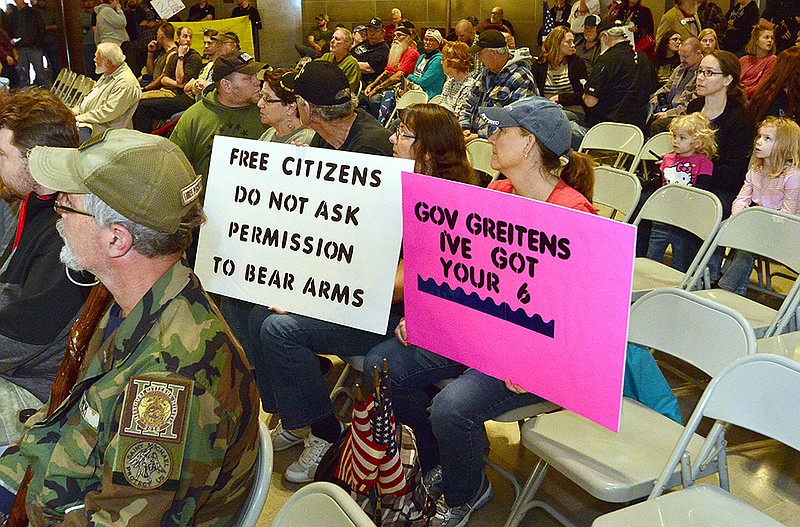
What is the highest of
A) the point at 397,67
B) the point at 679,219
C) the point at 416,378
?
the point at 679,219

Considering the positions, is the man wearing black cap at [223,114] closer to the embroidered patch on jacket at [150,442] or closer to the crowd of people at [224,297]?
the crowd of people at [224,297]

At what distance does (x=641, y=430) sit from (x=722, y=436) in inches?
11.1

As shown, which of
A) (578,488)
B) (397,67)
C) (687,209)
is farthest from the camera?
(397,67)

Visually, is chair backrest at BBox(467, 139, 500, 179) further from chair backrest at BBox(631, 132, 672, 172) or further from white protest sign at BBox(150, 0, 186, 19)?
white protest sign at BBox(150, 0, 186, 19)

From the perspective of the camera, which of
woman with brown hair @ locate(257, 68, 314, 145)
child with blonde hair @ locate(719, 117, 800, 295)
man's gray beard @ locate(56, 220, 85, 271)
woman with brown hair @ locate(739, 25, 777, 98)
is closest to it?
man's gray beard @ locate(56, 220, 85, 271)

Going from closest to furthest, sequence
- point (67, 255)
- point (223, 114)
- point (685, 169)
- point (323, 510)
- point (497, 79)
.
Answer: point (323, 510) → point (67, 255) → point (223, 114) → point (685, 169) → point (497, 79)

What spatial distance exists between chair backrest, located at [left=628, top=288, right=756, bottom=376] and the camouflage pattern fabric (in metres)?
1.44

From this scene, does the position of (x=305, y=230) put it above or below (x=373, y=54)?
above

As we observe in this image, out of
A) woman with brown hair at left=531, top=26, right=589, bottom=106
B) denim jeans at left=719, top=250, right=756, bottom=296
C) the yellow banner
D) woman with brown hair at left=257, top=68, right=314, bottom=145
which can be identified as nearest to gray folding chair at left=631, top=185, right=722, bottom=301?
denim jeans at left=719, top=250, right=756, bottom=296

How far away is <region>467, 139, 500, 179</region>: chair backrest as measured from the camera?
4891mm

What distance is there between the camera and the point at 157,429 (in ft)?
4.81

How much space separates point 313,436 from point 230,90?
2098 mm

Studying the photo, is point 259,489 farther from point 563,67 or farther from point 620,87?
point 563,67

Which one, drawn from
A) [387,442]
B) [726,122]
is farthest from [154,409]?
[726,122]
